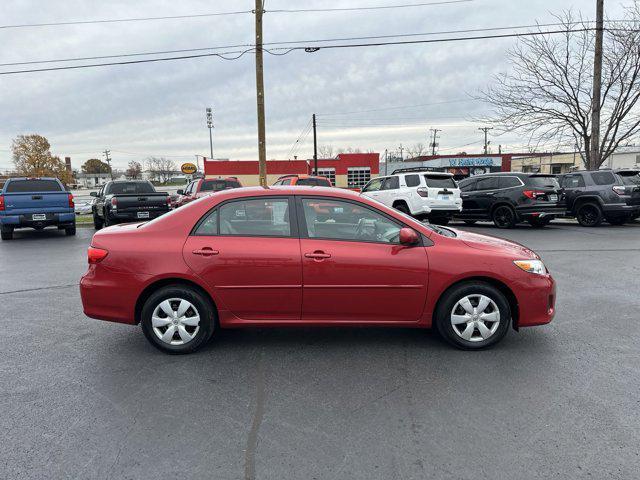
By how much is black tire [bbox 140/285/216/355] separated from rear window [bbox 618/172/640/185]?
1368 cm

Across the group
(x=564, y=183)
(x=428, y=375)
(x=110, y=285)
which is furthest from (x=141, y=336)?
(x=564, y=183)

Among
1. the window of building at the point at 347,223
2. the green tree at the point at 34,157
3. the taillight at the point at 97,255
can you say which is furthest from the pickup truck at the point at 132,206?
the green tree at the point at 34,157

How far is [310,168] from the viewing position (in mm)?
51469

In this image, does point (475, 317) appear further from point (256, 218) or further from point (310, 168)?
point (310, 168)

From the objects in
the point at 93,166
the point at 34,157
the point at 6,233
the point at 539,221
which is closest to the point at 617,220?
the point at 539,221

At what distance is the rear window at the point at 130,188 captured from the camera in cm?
1541

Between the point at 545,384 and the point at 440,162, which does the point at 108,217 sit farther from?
the point at 440,162

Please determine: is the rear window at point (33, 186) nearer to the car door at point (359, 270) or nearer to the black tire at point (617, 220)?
the car door at point (359, 270)

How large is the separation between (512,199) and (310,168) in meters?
38.9

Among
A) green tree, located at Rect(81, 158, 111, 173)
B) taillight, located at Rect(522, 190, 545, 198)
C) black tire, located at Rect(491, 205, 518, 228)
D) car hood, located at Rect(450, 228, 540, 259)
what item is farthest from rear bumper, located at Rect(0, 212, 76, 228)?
green tree, located at Rect(81, 158, 111, 173)

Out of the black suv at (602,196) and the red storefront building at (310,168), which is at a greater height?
the red storefront building at (310,168)

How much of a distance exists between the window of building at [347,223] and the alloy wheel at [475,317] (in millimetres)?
872

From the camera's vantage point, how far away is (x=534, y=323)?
13.6ft

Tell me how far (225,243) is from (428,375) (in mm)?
2093
